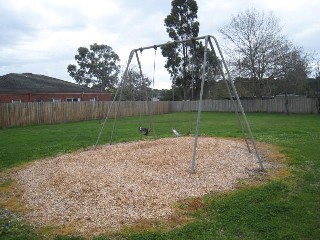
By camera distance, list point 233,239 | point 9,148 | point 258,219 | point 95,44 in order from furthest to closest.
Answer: point 95,44, point 9,148, point 258,219, point 233,239

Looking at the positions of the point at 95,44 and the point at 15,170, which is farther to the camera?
the point at 95,44

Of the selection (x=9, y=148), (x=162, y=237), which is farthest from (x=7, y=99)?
(x=162, y=237)

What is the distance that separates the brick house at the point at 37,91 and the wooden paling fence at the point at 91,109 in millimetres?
7503

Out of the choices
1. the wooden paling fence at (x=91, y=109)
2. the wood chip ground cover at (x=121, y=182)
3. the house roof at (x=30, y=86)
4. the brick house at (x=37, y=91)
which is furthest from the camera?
the house roof at (x=30, y=86)

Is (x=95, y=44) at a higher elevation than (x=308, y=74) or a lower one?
higher

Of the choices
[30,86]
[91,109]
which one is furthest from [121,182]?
[30,86]

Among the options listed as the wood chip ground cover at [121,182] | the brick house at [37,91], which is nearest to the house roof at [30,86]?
the brick house at [37,91]

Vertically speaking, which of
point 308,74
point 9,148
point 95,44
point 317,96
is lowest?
point 9,148

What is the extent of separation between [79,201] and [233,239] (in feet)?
8.35

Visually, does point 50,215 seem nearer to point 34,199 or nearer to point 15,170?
point 34,199

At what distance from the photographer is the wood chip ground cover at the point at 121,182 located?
4734 millimetres

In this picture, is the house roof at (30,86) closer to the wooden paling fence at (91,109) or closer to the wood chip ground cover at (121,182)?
the wooden paling fence at (91,109)

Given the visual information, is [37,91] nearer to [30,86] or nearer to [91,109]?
[30,86]

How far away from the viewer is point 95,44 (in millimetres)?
51844
